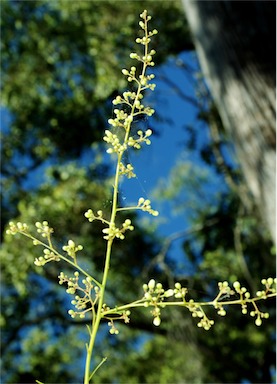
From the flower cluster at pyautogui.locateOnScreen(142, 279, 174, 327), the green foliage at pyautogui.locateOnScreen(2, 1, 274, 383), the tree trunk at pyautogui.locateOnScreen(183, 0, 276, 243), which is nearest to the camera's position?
the flower cluster at pyautogui.locateOnScreen(142, 279, 174, 327)

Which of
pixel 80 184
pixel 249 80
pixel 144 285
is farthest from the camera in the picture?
pixel 80 184

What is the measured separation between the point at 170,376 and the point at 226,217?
211 centimetres

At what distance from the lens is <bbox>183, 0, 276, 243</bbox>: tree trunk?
194cm

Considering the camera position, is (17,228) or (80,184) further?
(80,184)

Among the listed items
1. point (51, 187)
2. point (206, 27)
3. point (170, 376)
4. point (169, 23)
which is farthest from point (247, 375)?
point (206, 27)

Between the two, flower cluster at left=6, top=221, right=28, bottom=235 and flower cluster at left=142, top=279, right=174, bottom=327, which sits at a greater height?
flower cluster at left=6, top=221, right=28, bottom=235

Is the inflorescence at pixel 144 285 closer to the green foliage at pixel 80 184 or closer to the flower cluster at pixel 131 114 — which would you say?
the flower cluster at pixel 131 114

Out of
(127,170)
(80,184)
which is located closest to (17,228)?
(127,170)

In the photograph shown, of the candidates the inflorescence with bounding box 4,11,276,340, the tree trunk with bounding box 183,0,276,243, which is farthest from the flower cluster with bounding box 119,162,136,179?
the tree trunk with bounding box 183,0,276,243

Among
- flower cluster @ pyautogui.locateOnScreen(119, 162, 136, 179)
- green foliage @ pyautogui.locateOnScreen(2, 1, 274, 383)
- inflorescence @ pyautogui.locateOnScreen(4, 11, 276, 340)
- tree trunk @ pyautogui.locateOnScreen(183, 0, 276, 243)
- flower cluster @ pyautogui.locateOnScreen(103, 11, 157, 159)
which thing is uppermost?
green foliage @ pyautogui.locateOnScreen(2, 1, 274, 383)

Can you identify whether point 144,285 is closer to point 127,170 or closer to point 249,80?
point 127,170

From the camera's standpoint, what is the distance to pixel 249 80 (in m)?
2.05

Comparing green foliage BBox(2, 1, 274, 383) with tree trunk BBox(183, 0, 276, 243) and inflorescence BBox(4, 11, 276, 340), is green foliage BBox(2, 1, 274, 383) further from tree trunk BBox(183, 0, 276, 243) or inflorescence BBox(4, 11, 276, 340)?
inflorescence BBox(4, 11, 276, 340)

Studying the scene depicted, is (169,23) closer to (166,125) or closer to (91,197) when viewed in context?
(166,125)
